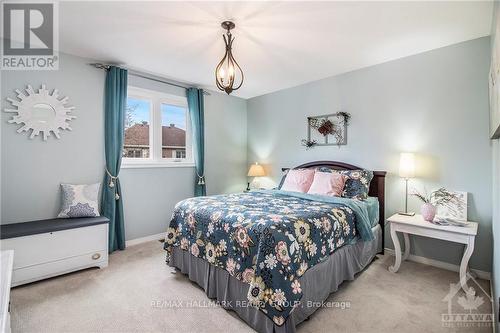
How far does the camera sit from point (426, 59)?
293cm

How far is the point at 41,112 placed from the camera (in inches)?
112

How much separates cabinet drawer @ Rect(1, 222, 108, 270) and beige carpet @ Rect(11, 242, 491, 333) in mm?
245

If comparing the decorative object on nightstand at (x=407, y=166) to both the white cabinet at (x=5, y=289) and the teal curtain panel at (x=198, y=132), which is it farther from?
the white cabinet at (x=5, y=289)

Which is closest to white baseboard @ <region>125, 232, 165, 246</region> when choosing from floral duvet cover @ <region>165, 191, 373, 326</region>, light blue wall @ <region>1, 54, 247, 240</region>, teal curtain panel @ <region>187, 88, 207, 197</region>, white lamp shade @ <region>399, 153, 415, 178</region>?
light blue wall @ <region>1, 54, 247, 240</region>

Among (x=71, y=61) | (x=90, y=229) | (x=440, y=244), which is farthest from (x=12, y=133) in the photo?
(x=440, y=244)

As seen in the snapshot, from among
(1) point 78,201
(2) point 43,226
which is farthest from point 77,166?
(2) point 43,226

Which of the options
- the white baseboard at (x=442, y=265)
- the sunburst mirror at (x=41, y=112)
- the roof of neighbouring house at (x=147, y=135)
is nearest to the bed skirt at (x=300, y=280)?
the white baseboard at (x=442, y=265)

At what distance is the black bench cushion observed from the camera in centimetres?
234

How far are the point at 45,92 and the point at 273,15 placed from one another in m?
2.73

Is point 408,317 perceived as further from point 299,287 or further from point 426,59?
point 426,59

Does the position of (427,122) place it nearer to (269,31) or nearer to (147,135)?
(269,31)

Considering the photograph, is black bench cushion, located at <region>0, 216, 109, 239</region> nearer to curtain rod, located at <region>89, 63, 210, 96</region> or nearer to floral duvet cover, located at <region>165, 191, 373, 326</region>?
floral duvet cover, located at <region>165, 191, 373, 326</region>
